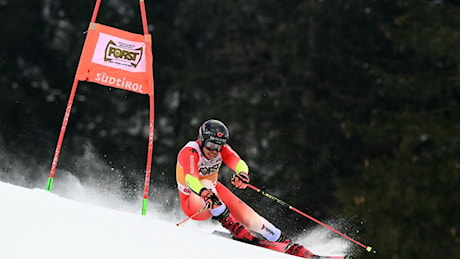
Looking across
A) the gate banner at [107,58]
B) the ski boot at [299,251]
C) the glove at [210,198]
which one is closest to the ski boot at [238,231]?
the glove at [210,198]

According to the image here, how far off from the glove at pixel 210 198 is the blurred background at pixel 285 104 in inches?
313

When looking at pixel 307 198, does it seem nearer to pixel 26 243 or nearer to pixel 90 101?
pixel 90 101

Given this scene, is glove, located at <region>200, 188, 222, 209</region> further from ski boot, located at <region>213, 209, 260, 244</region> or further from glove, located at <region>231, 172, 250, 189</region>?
glove, located at <region>231, 172, 250, 189</region>

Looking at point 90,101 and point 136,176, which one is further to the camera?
point 90,101

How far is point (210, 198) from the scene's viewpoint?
720 cm

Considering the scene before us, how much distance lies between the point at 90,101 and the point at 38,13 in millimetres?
2857

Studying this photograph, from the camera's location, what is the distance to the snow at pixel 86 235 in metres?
5.14

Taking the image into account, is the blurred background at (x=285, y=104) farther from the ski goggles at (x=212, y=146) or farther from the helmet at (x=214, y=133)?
the helmet at (x=214, y=133)

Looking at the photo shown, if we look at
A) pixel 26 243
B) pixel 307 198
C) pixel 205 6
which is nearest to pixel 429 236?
pixel 307 198

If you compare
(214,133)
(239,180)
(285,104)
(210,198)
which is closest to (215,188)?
(239,180)

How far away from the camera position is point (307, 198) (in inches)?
682

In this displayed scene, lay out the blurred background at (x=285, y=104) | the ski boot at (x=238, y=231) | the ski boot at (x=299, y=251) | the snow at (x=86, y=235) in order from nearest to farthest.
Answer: the snow at (x=86, y=235)
the ski boot at (x=299, y=251)
the ski boot at (x=238, y=231)
the blurred background at (x=285, y=104)

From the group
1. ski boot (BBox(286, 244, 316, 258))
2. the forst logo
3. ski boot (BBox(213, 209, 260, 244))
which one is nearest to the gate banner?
Result: the forst logo

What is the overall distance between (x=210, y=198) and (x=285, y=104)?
11.5 m
